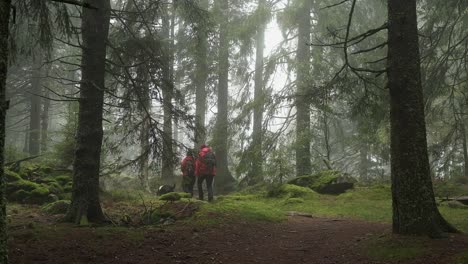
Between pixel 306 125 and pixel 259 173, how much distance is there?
8.97 feet

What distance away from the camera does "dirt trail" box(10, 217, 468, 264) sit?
18.0 feet

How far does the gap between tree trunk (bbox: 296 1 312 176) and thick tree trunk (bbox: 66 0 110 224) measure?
746cm

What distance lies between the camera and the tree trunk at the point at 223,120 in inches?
659

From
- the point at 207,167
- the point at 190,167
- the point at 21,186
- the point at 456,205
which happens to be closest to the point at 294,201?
the point at 207,167

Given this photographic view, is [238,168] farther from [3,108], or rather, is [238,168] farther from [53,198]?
[3,108]

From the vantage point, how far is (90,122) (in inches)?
316

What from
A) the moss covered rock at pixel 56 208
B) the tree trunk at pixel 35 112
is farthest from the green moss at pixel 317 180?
the tree trunk at pixel 35 112

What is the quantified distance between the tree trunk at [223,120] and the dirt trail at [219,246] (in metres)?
8.77

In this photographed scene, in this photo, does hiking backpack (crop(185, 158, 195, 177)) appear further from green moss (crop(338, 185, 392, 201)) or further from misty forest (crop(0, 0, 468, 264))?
green moss (crop(338, 185, 392, 201))

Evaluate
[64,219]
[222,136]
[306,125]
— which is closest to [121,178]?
[222,136]

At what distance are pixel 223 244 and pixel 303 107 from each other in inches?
337

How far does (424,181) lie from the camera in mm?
6074

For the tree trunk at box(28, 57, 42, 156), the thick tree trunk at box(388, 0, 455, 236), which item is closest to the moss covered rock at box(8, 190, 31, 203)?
the thick tree trunk at box(388, 0, 455, 236)

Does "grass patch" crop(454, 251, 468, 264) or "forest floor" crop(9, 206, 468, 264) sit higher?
"grass patch" crop(454, 251, 468, 264)
